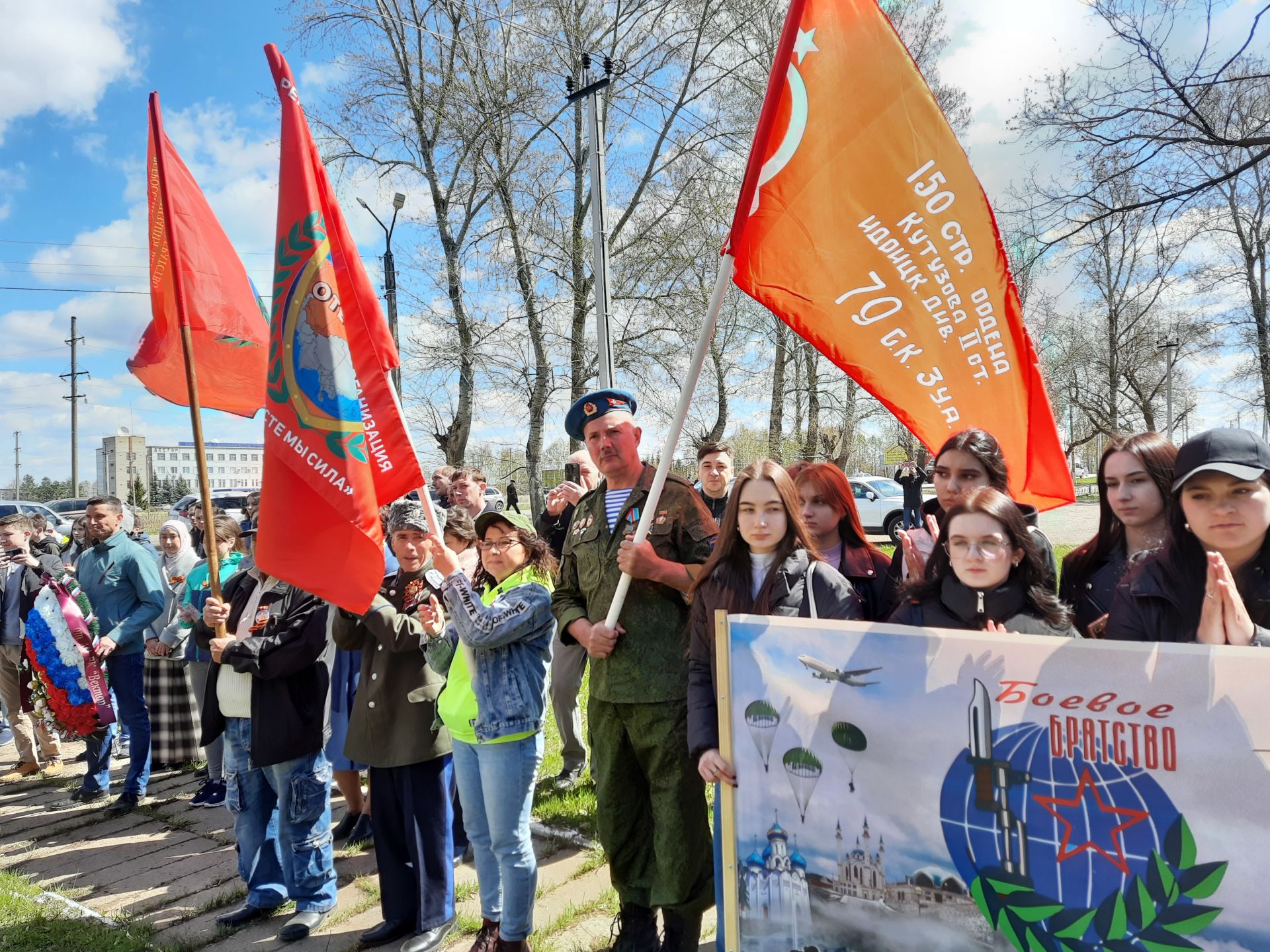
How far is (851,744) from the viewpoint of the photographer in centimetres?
229

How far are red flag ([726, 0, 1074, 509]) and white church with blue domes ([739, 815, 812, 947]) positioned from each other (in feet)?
5.16

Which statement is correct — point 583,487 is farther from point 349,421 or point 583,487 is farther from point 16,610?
point 16,610

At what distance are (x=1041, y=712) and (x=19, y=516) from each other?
7877mm

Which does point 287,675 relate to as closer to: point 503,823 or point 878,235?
point 503,823

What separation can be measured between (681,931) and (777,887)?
1.04 metres

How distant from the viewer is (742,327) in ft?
71.5

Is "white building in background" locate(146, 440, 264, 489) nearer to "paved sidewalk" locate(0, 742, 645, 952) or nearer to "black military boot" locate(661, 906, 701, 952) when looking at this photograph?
"paved sidewalk" locate(0, 742, 645, 952)

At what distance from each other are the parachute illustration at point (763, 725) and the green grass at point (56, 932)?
307 cm

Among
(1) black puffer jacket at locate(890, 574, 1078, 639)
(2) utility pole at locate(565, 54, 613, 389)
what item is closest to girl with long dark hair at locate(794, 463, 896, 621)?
(1) black puffer jacket at locate(890, 574, 1078, 639)

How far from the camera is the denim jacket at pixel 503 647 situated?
10.3 ft

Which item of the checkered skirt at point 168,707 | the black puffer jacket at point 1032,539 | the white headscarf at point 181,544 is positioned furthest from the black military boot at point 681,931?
the white headscarf at point 181,544

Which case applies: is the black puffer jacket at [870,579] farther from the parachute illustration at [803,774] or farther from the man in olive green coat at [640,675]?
the parachute illustration at [803,774]

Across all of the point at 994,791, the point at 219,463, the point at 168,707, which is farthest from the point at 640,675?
the point at 219,463

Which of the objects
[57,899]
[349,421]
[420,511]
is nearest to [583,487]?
[420,511]
